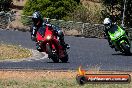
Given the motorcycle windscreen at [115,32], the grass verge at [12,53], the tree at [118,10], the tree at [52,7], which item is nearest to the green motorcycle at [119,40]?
the motorcycle windscreen at [115,32]

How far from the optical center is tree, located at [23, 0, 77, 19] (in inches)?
1677

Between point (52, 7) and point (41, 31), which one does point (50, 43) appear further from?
point (52, 7)

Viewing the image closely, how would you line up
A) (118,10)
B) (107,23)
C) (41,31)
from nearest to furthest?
(41,31), (107,23), (118,10)

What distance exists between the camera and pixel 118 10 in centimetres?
4147

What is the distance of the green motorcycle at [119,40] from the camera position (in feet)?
71.5

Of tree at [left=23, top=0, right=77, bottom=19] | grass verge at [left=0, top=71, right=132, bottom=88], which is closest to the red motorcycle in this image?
grass verge at [left=0, top=71, right=132, bottom=88]

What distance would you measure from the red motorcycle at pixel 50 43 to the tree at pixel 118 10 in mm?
24005

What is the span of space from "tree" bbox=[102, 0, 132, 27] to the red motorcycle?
78.8ft

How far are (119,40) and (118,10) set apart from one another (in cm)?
1990

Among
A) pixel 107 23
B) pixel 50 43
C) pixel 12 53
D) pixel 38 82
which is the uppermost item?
pixel 38 82

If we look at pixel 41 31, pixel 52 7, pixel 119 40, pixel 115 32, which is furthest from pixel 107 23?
pixel 52 7

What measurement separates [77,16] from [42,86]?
31500mm

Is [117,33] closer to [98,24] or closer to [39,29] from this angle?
[39,29]

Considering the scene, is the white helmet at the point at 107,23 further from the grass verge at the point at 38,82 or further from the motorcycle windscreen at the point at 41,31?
the grass verge at the point at 38,82
